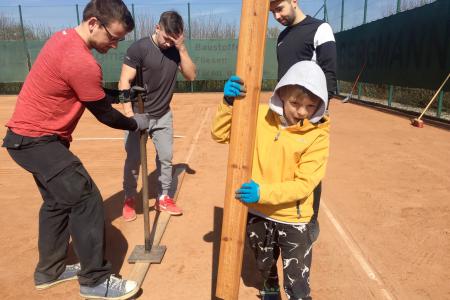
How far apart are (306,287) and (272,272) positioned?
0.37 metres

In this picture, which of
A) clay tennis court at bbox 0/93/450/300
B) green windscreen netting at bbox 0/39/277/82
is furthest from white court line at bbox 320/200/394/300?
green windscreen netting at bbox 0/39/277/82

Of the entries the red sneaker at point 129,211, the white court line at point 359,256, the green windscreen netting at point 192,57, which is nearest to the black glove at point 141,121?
the red sneaker at point 129,211

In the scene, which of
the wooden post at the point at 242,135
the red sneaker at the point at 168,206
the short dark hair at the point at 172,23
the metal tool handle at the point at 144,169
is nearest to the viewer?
the wooden post at the point at 242,135

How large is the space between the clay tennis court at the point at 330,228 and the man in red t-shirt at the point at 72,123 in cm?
43

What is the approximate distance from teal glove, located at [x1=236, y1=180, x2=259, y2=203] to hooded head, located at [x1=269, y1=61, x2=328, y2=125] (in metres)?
0.52

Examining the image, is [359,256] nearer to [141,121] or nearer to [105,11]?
[141,121]

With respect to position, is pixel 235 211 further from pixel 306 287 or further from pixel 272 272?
pixel 272 272

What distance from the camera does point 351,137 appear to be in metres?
8.18

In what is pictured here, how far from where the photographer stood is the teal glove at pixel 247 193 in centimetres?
175

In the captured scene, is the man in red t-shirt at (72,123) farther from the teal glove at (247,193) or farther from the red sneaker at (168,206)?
the red sneaker at (168,206)

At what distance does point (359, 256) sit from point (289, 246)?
53.1 inches

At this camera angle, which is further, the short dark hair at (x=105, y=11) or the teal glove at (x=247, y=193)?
the short dark hair at (x=105, y=11)

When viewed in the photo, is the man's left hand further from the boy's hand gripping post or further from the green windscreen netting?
the green windscreen netting

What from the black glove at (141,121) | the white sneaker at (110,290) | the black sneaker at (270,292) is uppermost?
the black glove at (141,121)
